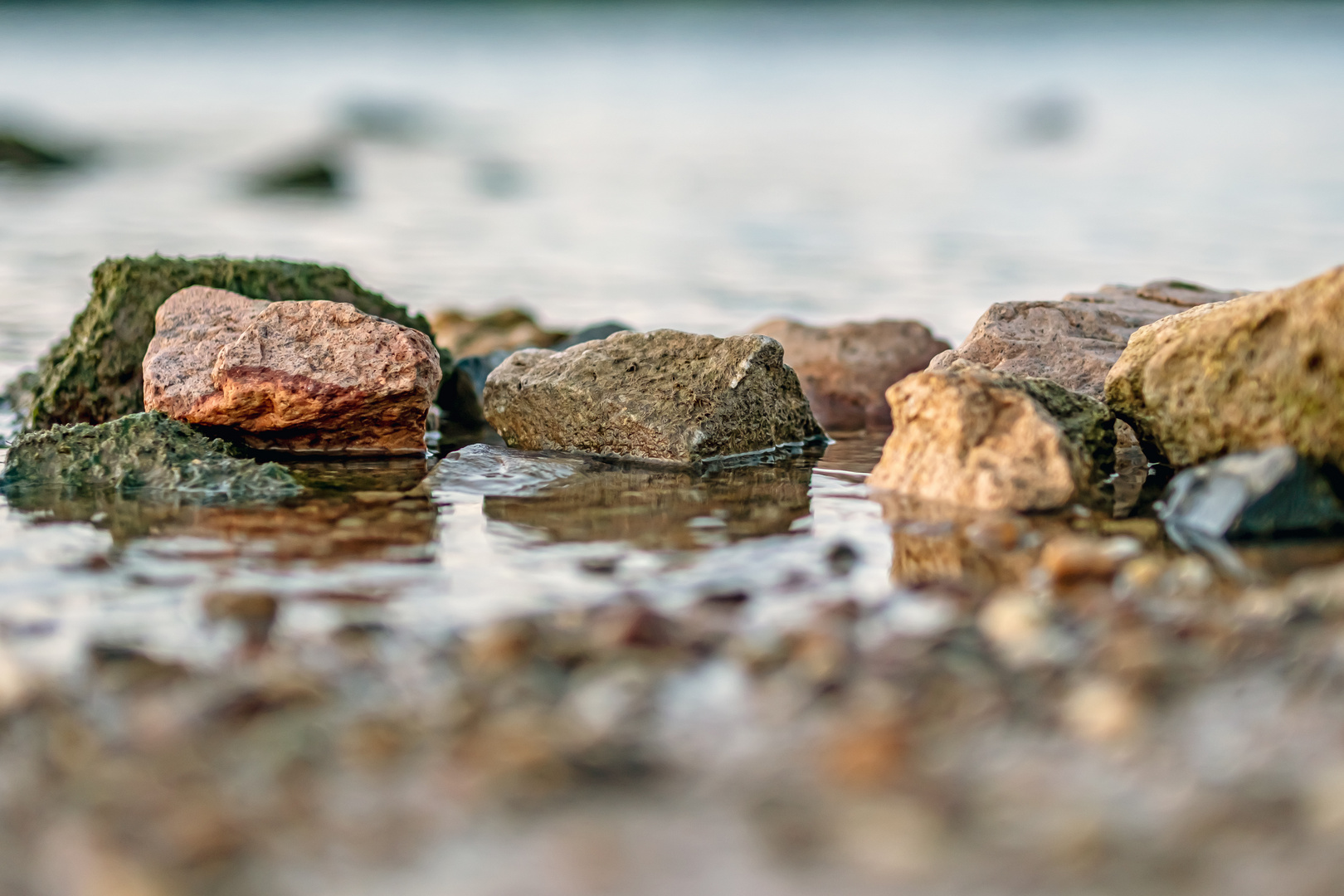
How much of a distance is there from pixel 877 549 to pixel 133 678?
7.82ft

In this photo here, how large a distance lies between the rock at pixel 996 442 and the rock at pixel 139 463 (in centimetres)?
251

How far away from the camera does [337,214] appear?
2255 cm

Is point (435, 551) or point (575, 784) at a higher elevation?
point (435, 551)

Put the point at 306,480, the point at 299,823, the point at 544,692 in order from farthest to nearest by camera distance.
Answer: the point at 306,480, the point at 544,692, the point at 299,823

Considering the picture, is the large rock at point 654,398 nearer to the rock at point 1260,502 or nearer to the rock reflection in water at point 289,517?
the rock reflection in water at point 289,517

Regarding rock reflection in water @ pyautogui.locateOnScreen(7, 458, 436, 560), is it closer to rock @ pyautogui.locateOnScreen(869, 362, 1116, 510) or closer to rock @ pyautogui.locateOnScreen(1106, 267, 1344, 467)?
rock @ pyautogui.locateOnScreen(869, 362, 1116, 510)

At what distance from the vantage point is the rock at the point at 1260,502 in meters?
4.23

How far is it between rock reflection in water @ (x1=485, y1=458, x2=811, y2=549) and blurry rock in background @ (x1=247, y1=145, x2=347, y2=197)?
22.1m

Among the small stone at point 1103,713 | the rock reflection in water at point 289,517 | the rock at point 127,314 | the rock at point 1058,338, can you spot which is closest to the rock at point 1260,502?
the rock at point 1058,338

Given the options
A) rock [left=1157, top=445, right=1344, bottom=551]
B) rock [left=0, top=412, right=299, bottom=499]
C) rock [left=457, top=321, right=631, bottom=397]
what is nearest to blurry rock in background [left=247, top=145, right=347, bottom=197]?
rock [left=457, top=321, right=631, bottom=397]

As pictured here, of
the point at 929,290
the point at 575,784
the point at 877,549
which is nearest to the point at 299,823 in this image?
the point at 575,784

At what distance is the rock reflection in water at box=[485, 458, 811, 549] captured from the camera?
457 centimetres

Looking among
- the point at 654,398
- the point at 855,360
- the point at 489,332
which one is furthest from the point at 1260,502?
the point at 489,332

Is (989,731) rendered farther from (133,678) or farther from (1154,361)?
(1154,361)
